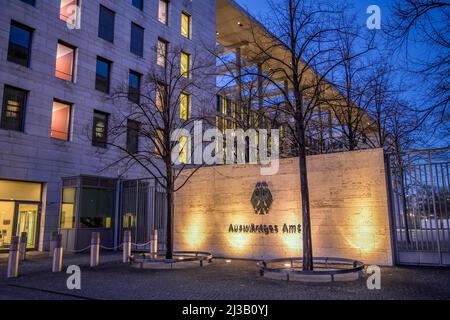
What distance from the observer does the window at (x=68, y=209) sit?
19.6 meters

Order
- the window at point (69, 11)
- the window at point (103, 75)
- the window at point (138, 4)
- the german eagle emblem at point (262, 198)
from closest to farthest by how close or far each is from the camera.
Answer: the german eagle emblem at point (262, 198) < the window at point (69, 11) < the window at point (103, 75) < the window at point (138, 4)

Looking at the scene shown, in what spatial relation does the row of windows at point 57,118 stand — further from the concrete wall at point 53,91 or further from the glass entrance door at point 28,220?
the glass entrance door at point 28,220

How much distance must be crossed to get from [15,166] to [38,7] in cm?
925

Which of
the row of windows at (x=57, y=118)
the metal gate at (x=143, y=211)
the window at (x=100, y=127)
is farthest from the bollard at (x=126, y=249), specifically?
the window at (x=100, y=127)

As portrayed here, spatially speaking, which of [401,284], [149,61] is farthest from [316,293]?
[149,61]

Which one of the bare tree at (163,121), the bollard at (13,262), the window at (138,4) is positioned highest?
the window at (138,4)

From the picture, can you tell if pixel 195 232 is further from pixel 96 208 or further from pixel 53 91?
pixel 53 91

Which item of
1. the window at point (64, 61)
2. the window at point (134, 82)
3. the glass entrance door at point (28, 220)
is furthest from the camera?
the window at point (134, 82)

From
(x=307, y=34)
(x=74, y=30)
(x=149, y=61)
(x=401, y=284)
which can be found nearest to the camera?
(x=401, y=284)

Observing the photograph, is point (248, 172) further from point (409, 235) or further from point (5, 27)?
point (5, 27)

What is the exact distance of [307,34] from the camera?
12.2 metres

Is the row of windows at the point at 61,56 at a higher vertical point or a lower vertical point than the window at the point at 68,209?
higher

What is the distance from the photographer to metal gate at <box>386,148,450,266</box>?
39.2ft

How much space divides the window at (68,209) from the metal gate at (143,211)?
8.56 feet
